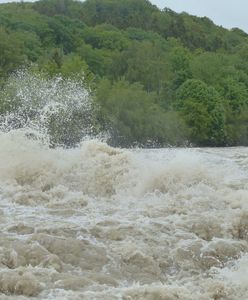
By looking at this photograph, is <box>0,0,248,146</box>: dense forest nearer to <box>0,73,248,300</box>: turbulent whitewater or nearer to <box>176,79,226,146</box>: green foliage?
<box>176,79,226,146</box>: green foliage

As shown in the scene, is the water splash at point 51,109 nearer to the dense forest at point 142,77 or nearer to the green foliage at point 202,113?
the dense forest at point 142,77

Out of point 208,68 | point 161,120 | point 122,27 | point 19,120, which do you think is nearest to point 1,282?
point 19,120

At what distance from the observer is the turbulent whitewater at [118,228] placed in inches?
290

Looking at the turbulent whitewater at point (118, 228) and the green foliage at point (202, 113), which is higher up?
the green foliage at point (202, 113)

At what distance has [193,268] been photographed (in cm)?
832

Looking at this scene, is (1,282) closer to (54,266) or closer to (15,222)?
(54,266)

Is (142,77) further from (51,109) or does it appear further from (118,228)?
(118,228)

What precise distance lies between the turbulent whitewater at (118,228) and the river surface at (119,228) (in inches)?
0.6

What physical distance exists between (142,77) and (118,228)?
47.3 m

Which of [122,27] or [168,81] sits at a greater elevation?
[122,27]

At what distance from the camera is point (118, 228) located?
9500 mm

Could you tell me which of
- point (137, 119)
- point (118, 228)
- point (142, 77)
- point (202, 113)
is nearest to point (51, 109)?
point (137, 119)

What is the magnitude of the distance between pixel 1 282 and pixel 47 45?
230 ft

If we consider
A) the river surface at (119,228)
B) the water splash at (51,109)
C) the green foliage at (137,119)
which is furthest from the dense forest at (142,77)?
the river surface at (119,228)
